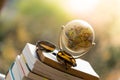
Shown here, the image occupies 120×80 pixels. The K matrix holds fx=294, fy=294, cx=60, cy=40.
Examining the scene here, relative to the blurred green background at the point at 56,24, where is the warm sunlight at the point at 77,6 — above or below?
above

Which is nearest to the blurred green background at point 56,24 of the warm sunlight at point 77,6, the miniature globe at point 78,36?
the warm sunlight at point 77,6

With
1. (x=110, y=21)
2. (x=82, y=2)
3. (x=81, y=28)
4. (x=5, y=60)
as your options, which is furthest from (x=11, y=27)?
(x=81, y=28)

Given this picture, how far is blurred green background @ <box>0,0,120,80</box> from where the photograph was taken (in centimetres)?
198

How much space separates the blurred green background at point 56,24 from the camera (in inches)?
77.9

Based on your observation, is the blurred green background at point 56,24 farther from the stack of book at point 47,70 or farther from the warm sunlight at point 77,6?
the stack of book at point 47,70

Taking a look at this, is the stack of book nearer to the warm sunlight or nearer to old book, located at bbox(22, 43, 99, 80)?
old book, located at bbox(22, 43, 99, 80)

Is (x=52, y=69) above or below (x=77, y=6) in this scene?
below

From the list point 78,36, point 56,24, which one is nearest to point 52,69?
point 78,36

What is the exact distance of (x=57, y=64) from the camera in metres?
0.96

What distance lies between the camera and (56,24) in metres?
1.99

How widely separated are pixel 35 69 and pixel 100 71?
1.18 m

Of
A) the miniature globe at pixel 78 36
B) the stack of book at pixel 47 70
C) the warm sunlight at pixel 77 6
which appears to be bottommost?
the stack of book at pixel 47 70

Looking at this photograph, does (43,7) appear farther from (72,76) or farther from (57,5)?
(72,76)

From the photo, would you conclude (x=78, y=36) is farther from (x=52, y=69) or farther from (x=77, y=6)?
(x=77, y=6)
